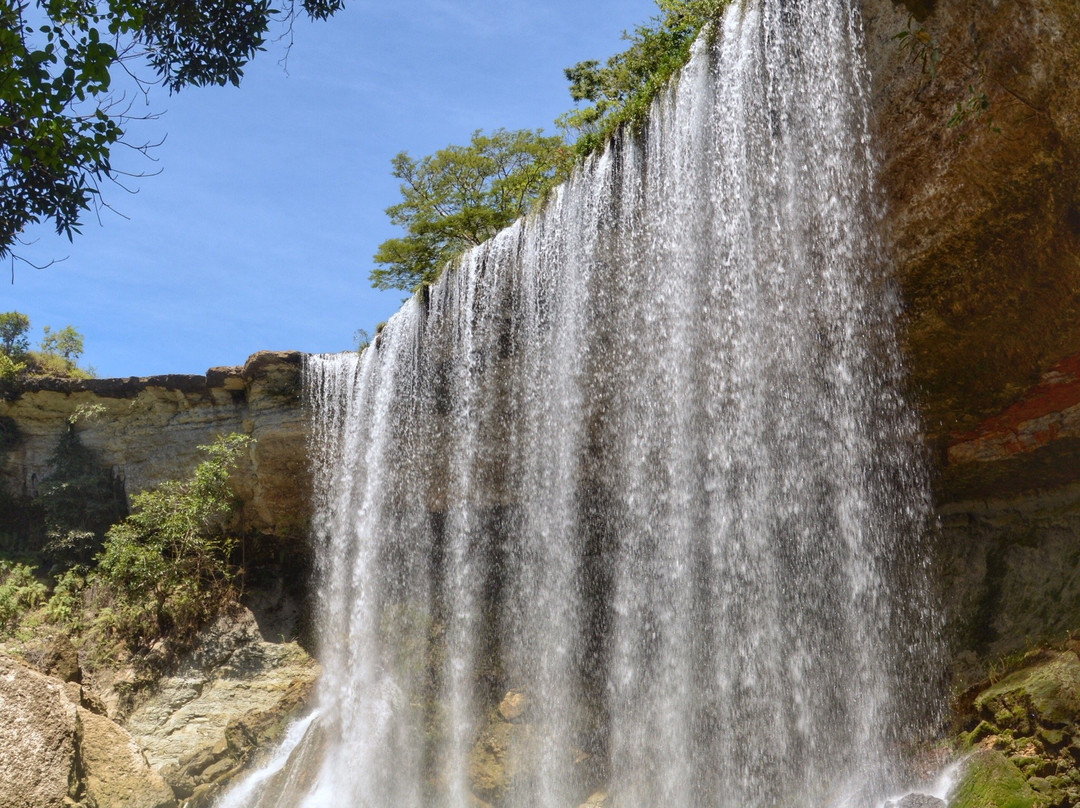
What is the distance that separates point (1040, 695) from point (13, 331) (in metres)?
20.7

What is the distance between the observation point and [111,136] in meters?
5.16

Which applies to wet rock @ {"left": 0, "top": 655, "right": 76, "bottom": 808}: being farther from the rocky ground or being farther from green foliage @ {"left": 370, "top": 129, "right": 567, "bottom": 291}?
green foliage @ {"left": 370, "top": 129, "right": 567, "bottom": 291}

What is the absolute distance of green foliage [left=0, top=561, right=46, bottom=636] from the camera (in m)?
14.1

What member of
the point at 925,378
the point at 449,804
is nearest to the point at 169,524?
the point at 449,804

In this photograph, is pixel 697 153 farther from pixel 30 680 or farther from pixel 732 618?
pixel 30 680

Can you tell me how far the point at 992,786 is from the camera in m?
6.38

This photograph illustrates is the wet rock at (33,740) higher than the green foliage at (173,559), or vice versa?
the green foliage at (173,559)

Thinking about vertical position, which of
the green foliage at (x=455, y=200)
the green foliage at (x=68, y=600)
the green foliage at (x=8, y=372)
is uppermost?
the green foliage at (x=455, y=200)

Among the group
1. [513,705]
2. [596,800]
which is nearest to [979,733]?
[596,800]

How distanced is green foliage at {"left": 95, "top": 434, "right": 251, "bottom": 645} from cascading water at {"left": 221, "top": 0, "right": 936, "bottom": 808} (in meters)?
3.27

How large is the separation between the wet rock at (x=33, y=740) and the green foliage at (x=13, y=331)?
13262mm

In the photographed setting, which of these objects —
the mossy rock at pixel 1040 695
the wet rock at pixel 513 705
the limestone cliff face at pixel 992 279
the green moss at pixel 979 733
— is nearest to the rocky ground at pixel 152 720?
the wet rock at pixel 513 705

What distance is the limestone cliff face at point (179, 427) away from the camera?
15.0 metres

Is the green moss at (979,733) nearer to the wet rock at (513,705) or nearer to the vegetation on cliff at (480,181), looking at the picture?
the wet rock at (513,705)
